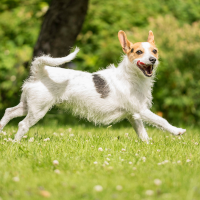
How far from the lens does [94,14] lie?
31.9 ft

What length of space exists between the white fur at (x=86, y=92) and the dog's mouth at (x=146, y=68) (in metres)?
0.15

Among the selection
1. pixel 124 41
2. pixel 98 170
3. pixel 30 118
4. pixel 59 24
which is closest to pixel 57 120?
pixel 59 24

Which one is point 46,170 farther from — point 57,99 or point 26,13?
point 26,13

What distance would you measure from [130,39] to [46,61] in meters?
4.63

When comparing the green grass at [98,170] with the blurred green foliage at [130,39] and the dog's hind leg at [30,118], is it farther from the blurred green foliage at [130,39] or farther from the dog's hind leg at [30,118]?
the blurred green foliage at [130,39]

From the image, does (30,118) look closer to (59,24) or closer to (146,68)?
(146,68)

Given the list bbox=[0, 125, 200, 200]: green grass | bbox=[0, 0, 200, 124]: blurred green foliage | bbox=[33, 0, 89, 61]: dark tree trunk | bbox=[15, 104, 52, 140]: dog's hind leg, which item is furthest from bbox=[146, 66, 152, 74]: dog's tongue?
bbox=[0, 0, 200, 124]: blurred green foliage

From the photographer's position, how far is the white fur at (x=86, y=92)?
4.65 m

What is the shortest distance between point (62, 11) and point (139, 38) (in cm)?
232

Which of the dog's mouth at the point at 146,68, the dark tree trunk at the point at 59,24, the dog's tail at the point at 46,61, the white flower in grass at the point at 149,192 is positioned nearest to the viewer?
the white flower in grass at the point at 149,192

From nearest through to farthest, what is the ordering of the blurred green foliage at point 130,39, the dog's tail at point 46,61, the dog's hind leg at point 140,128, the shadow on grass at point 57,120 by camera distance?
the dog's tail at point 46,61 → the dog's hind leg at point 140,128 → the shadow on grass at point 57,120 → the blurred green foliage at point 130,39

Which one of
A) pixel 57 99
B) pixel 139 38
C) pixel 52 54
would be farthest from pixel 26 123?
pixel 139 38

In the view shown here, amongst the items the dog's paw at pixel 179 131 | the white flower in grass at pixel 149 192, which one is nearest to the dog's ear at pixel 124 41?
the dog's paw at pixel 179 131

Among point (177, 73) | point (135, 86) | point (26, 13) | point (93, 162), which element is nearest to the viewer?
point (93, 162)
